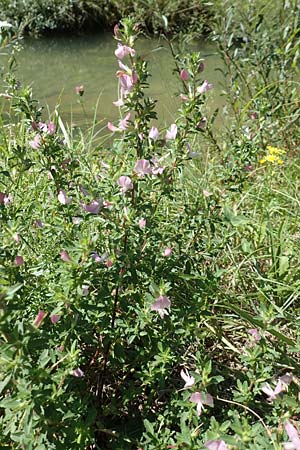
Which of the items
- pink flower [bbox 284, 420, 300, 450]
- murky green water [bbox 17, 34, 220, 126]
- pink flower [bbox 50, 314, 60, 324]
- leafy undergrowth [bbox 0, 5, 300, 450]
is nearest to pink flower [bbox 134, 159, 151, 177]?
leafy undergrowth [bbox 0, 5, 300, 450]

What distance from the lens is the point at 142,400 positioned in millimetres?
1403

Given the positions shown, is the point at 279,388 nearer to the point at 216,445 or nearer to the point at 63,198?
the point at 216,445

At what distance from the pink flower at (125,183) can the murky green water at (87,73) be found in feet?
9.80

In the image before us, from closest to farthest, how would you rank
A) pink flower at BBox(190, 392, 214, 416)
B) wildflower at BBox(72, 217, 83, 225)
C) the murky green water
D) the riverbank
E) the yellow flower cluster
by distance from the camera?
pink flower at BBox(190, 392, 214, 416) → wildflower at BBox(72, 217, 83, 225) → the yellow flower cluster → the murky green water → the riverbank

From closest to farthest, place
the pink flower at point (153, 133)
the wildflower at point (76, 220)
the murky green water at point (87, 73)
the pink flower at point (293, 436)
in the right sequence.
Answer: the pink flower at point (293, 436), the pink flower at point (153, 133), the wildflower at point (76, 220), the murky green water at point (87, 73)

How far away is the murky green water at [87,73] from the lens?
16.2ft

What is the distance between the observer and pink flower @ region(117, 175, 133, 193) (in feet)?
3.84

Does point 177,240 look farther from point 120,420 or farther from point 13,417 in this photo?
point 13,417

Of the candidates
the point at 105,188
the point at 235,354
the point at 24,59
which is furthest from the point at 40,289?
the point at 24,59

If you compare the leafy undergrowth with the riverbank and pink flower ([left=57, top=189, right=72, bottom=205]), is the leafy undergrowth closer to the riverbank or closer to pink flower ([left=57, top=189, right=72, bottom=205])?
pink flower ([left=57, top=189, right=72, bottom=205])

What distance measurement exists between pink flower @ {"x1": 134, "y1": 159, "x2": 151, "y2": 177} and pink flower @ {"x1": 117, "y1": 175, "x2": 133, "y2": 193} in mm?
34

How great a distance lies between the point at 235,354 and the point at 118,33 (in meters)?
0.96

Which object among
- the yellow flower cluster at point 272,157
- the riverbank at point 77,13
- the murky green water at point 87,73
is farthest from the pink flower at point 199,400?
the riverbank at point 77,13

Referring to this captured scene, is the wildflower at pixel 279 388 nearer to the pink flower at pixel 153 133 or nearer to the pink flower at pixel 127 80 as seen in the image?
the pink flower at pixel 153 133
